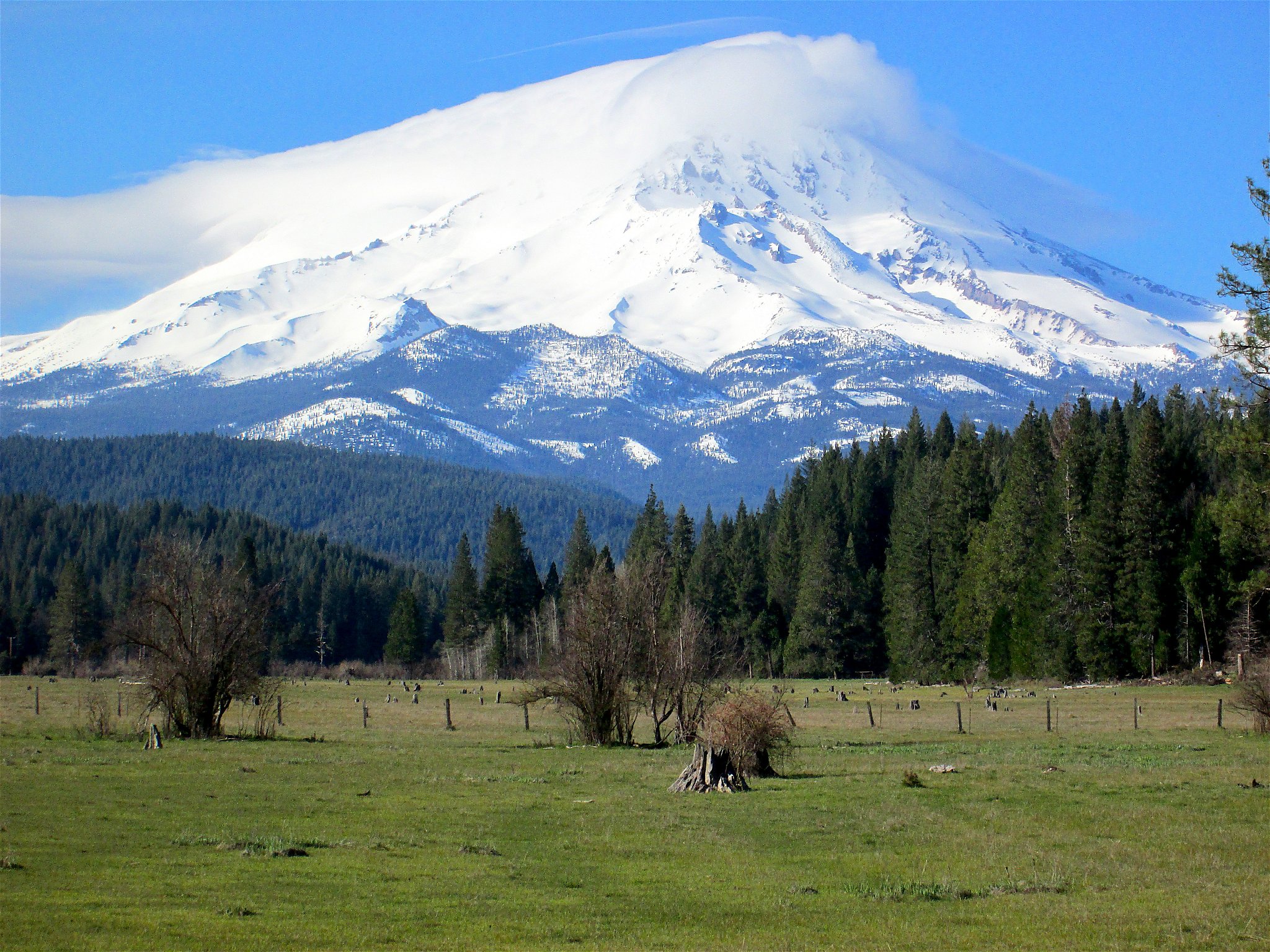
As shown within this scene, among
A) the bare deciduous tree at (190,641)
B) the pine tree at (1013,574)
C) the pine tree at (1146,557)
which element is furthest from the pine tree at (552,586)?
the bare deciduous tree at (190,641)

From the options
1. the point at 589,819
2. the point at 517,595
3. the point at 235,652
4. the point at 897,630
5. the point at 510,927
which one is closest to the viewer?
the point at 510,927

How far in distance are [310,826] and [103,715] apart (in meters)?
21.3

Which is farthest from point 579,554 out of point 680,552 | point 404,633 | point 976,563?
point 976,563

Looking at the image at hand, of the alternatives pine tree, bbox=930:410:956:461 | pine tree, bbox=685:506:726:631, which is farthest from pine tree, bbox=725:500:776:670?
pine tree, bbox=930:410:956:461

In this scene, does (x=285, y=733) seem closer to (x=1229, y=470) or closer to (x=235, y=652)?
(x=235, y=652)

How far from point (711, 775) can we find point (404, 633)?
3768 inches

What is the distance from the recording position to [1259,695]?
117 ft

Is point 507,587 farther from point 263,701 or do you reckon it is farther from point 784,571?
point 263,701

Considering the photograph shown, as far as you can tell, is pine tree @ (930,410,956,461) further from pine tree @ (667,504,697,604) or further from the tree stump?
the tree stump

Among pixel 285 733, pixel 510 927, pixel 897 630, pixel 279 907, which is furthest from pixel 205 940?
pixel 897 630

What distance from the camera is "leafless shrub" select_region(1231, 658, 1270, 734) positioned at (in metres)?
35.6

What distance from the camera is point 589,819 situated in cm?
2153

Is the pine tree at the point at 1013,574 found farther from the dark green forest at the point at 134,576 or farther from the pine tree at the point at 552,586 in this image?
the dark green forest at the point at 134,576

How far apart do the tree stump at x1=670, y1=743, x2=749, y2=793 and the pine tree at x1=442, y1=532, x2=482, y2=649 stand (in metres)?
90.0
